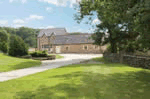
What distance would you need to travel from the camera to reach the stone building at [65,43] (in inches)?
1895

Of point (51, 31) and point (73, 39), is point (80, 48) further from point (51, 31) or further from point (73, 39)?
point (51, 31)

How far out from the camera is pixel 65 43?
5175 cm

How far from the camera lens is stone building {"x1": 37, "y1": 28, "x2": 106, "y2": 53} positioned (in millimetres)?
48125

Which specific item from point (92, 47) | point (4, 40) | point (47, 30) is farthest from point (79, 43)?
point (4, 40)

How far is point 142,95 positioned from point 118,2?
5214mm

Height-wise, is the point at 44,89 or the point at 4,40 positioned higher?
the point at 4,40

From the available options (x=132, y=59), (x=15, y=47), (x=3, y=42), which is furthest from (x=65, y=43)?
(x=132, y=59)

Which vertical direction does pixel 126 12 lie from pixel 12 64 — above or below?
above

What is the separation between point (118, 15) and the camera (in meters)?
8.92

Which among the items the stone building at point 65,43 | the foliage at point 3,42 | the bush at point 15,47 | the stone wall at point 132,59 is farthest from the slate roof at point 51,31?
the stone wall at point 132,59

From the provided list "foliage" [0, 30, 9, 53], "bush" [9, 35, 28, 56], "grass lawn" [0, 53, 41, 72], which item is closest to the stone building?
"foliage" [0, 30, 9, 53]

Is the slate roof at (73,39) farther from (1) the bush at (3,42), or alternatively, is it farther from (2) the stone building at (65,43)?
(1) the bush at (3,42)

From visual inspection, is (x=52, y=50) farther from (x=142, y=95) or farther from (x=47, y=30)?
(x=142, y=95)

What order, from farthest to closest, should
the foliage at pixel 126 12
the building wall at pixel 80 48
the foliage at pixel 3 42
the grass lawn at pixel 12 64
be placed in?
1. the building wall at pixel 80 48
2. the foliage at pixel 3 42
3. the grass lawn at pixel 12 64
4. the foliage at pixel 126 12
